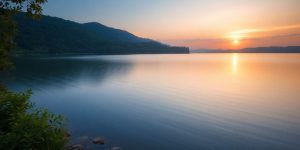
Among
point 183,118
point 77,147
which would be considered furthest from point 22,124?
point 183,118

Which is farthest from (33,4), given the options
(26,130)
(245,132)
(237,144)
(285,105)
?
(285,105)

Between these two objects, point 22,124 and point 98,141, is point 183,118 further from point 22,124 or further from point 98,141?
point 22,124

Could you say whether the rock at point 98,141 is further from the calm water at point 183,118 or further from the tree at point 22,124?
the tree at point 22,124

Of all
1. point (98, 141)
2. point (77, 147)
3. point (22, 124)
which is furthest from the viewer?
point (98, 141)

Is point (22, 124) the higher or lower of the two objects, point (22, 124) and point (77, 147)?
the higher

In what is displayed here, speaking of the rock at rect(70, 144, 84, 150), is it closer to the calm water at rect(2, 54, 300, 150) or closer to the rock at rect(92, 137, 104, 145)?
the rock at rect(92, 137, 104, 145)

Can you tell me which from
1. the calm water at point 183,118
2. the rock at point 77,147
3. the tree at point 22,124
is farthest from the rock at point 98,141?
the tree at point 22,124

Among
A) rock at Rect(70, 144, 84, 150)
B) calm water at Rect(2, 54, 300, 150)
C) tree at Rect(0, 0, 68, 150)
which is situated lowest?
calm water at Rect(2, 54, 300, 150)

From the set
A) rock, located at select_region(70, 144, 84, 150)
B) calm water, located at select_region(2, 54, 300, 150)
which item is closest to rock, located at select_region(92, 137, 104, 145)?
calm water, located at select_region(2, 54, 300, 150)

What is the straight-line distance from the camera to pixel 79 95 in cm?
5234

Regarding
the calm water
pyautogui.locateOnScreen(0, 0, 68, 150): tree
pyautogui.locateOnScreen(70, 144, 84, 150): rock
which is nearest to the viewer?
pyautogui.locateOnScreen(0, 0, 68, 150): tree

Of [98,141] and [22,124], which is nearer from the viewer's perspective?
[22,124]

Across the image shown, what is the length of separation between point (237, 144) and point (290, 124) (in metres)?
11.3

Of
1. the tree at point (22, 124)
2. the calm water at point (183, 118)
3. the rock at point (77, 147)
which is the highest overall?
the tree at point (22, 124)
